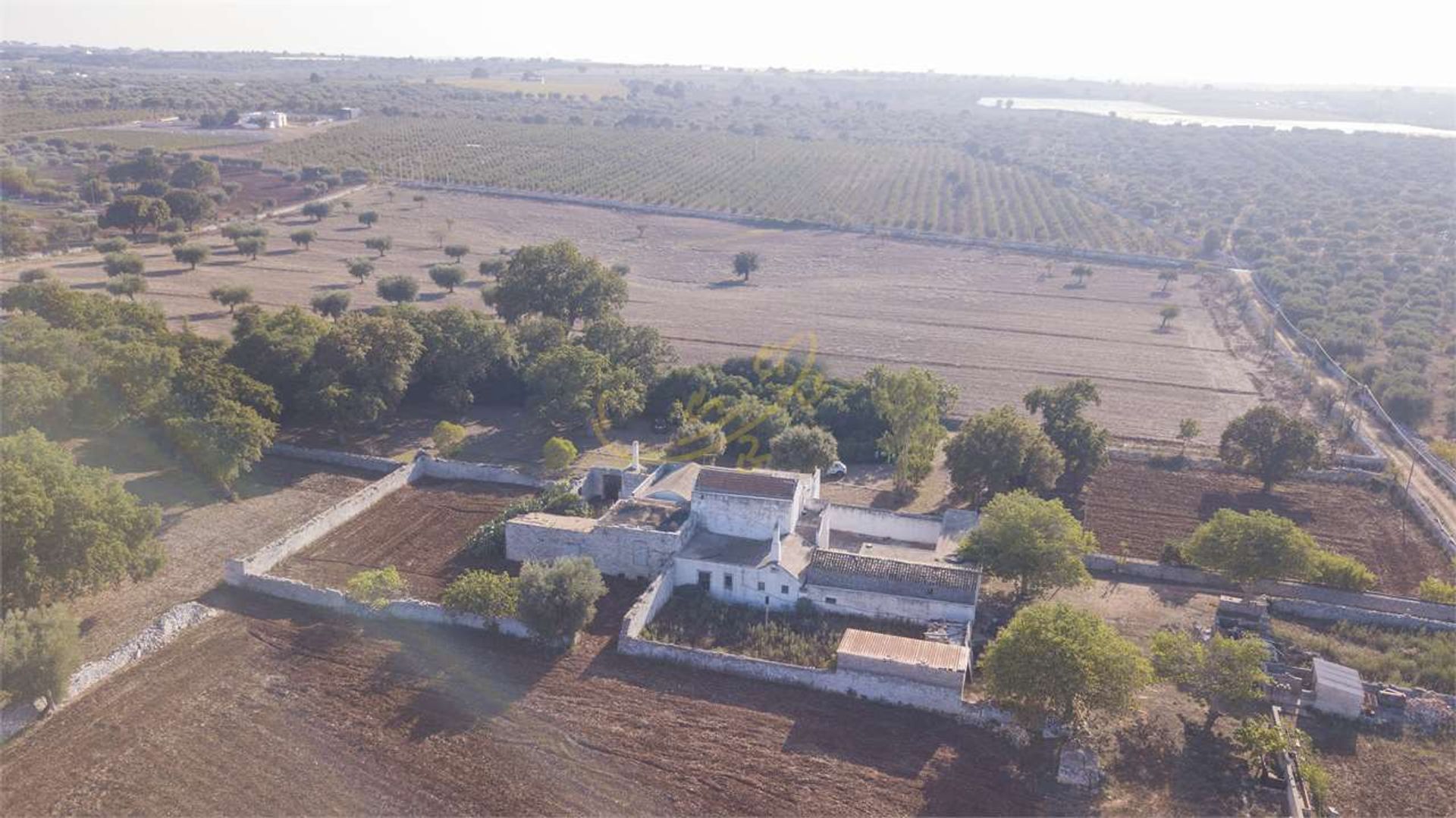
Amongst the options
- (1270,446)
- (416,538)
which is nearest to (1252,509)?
(1270,446)

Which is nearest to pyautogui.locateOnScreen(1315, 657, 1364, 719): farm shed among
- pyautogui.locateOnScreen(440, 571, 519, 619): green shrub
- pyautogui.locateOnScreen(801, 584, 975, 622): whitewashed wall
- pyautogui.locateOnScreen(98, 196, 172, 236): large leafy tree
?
pyautogui.locateOnScreen(801, 584, 975, 622): whitewashed wall

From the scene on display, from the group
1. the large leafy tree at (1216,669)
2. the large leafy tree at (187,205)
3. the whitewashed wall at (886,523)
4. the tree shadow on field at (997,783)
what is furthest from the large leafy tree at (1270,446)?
the large leafy tree at (187,205)

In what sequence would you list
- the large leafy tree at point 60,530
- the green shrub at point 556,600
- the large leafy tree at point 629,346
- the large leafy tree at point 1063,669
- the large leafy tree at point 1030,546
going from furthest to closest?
the large leafy tree at point 629,346
the large leafy tree at point 1030,546
the green shrub at point 556,600
the large leafy tree at point 60,530
the large leafy tree at point 1063,669

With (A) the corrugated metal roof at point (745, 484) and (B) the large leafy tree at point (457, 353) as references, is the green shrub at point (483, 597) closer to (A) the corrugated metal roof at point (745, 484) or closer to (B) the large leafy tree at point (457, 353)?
(A) the corrugated metal roof at point (745, 484)

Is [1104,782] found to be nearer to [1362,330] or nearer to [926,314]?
[926,314]

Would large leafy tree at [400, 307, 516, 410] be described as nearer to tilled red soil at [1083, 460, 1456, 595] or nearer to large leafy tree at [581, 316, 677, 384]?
large leafy tree at [581, 316, 677, 384]

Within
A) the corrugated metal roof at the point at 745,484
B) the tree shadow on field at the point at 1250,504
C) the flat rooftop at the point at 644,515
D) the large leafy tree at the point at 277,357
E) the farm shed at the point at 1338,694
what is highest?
the large leafy tree at the point at 277,357
